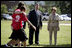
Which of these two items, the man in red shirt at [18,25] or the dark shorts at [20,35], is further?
the dark shorts at [20,35]

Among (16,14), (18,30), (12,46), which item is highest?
(16,14)

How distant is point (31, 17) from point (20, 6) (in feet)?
5.83

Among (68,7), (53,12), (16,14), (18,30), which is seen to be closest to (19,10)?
(16,14)

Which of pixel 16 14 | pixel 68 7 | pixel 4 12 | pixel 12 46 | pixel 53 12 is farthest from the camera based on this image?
pixel 4 12

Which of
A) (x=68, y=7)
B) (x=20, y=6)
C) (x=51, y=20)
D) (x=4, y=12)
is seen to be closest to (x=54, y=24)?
(x=51, y=20)

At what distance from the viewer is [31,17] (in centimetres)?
1033

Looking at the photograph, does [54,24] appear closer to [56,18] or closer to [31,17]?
[56,18]

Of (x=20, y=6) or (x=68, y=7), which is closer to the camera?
(x=20, y=6)

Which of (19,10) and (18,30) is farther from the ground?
(19,10)

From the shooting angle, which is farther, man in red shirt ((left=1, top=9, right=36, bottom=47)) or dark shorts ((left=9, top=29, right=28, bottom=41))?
dark shorts ((left=9, top=29, right=28, bottom=41))

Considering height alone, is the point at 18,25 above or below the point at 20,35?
above

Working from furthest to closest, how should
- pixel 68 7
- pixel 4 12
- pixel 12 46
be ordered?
pixel 4 12, pixel 68 7, pixel 12 46

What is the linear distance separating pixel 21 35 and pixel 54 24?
2.28 metres

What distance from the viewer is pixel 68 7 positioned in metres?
13.3
